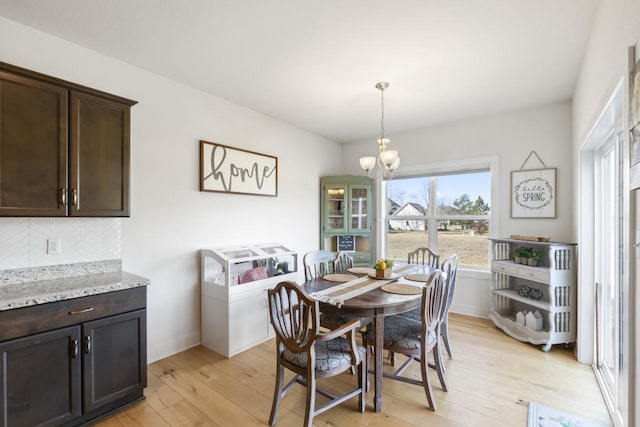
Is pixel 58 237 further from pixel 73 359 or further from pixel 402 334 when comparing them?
pixel 402 334

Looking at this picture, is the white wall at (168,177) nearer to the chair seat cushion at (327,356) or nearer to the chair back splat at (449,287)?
the chair seat cushion at (327,356)

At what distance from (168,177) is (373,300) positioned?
229 centimetres

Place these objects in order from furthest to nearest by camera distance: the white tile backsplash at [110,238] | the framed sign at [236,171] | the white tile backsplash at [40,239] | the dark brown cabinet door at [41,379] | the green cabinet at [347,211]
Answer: the green cabinet at [347,211]
the framed sign at [236,171]
the white tile backsplash at [110,238]
the white tile backsplash at [40,239]
the dark brown cabinet door at [41,379]

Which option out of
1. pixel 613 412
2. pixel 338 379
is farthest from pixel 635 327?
pixel 338 379

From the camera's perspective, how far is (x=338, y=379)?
2537 millimetres

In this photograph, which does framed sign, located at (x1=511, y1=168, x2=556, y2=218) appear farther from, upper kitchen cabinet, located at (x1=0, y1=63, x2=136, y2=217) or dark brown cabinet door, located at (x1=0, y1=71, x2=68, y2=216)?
dark brown cabinet door, located at (x1=0, y1=71, x2=68, y2=216)

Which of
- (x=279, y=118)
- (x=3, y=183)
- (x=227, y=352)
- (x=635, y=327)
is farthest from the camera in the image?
(x=279, y=118)

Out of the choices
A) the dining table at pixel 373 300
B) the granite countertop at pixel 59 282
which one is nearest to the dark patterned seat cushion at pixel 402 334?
the dining table at pixel 373 300

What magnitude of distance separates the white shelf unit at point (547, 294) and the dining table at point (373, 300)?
54.7 inches

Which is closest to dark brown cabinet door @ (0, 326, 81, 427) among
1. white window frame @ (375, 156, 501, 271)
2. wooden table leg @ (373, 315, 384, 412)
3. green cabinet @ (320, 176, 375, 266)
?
wooden table leg @ (373, 315, 384, 412)

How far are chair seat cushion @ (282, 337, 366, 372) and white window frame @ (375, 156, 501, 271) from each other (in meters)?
2.83

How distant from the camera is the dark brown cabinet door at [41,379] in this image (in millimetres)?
1660

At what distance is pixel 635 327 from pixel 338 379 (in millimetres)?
1954

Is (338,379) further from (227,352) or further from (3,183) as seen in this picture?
(3,183)
